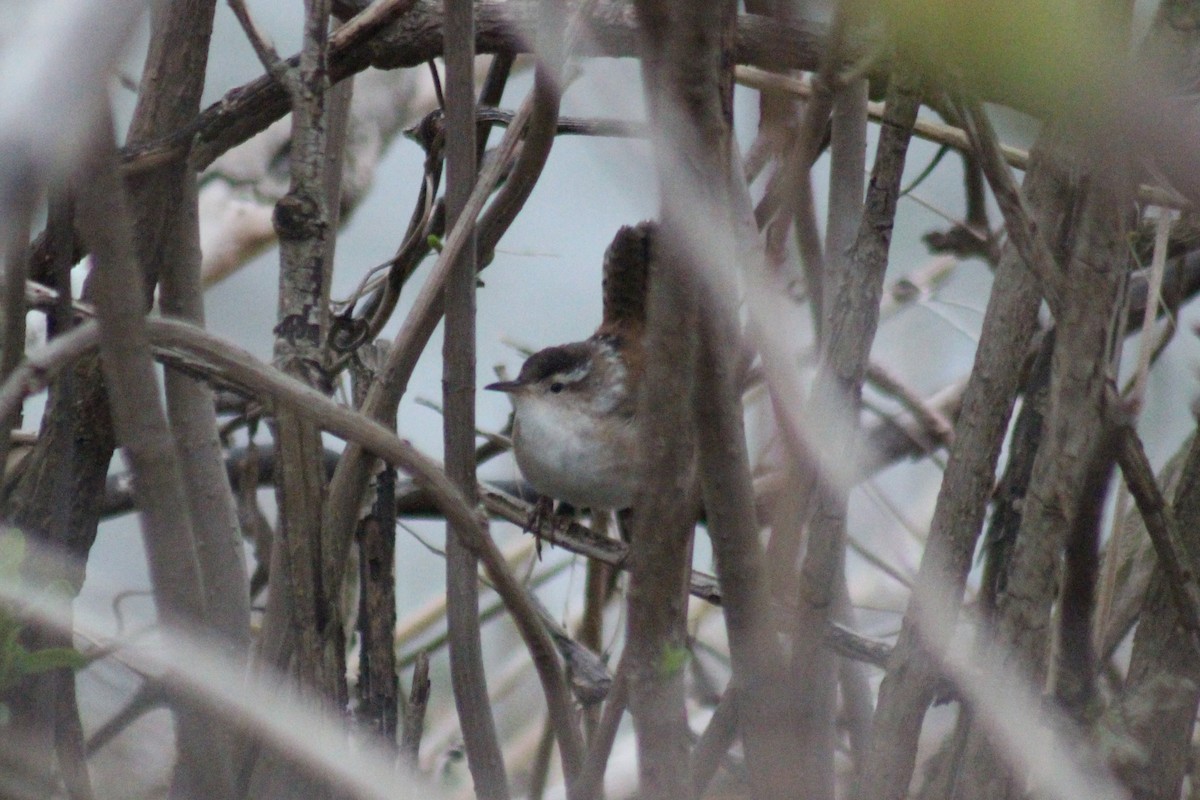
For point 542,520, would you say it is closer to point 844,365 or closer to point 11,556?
point 844,365

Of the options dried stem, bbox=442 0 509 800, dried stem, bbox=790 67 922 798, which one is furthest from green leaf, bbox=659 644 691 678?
dried stem, bbox=442 0 509 800

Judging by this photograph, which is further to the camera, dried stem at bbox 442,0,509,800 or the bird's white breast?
the bird's white breast

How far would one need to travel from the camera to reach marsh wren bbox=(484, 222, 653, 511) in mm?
2820

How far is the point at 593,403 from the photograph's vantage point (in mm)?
3145

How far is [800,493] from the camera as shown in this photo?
1192 millimetres

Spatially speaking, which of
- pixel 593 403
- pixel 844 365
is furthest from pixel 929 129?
pixel 593 403

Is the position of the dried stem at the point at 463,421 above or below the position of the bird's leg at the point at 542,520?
above

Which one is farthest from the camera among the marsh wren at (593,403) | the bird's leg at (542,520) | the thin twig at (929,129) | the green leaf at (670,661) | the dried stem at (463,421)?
the marsh wren at (593,403)

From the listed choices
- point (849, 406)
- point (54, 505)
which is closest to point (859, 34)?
point (849, 406)

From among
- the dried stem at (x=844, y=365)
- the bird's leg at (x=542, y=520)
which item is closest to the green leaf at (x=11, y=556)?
the dried stem at (x=844, y=365)

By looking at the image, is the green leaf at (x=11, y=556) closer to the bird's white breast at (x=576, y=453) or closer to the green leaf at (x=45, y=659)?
the green leaf at (x=45, y=659)

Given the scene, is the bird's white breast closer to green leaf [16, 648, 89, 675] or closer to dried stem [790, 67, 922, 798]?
dried stem [790, 67, 922, 798]

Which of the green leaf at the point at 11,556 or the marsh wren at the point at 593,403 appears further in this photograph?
the marsh wren at the point at 593,403

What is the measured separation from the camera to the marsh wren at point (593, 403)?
9.25ft
